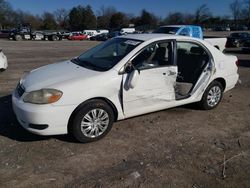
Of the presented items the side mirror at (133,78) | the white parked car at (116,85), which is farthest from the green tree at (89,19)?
the side mirror at (133,78)

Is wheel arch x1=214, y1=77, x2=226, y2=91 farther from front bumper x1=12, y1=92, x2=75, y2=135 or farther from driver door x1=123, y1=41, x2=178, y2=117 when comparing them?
front bumper x1=12, y1=92, x2=75, y2=135

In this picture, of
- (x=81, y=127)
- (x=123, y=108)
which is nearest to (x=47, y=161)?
(x=81, y=127)

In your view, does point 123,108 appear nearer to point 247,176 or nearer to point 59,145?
point 59,145

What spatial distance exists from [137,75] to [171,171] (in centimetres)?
158

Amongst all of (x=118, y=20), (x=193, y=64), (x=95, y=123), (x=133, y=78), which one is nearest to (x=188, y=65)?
(x=193, y=64)

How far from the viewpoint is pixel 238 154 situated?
4.00 m

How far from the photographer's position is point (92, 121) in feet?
13.8

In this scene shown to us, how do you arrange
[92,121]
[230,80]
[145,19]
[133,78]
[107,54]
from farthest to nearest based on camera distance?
[145,19] < [230,80] < [107,54] < [133,78] < [92,121]

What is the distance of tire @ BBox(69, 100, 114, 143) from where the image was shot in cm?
407

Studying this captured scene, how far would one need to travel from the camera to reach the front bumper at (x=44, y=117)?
3846mm

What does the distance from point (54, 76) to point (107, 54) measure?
1.17m

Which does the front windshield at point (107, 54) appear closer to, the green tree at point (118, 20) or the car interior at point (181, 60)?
the car interior at point (181, 60)

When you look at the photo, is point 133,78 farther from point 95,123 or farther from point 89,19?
point 89,19

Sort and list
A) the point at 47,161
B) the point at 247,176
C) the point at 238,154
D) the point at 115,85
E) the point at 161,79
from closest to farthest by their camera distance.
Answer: the point at 247,176, the point at 47,161, the point at 238,154, the point at 115,85, the point at 161,79
